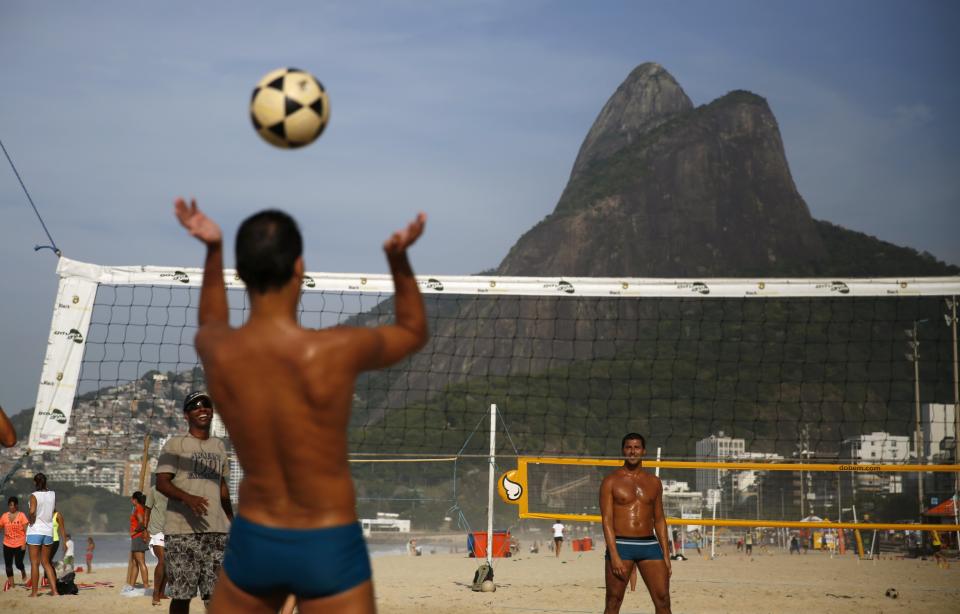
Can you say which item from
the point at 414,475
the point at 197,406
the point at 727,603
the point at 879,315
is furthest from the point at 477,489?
the point at 197,406

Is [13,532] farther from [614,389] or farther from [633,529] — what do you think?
[614,389]

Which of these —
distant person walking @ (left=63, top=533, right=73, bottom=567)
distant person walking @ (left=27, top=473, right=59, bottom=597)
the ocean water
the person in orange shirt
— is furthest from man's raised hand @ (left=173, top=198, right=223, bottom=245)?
the ocean water

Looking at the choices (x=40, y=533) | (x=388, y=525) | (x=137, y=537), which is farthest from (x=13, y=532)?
(x=388, y=525)

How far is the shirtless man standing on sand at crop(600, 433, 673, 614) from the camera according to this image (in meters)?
7.67

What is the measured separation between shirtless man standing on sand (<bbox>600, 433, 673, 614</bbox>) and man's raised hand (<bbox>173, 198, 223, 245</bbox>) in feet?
16.7

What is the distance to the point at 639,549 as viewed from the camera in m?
7.81

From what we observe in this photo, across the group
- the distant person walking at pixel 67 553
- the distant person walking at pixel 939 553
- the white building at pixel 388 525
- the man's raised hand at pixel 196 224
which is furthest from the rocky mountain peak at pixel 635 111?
the man's raised hand at pixel 196 224

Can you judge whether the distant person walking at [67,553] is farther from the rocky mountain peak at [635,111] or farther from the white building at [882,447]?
the rocky mountain peak at [635,111]

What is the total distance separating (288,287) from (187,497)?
356 cm

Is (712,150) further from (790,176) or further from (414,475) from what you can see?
(414,475)

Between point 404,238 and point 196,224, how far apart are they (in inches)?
25.7

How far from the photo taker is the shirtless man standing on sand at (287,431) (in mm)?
2838

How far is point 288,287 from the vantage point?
2.96m

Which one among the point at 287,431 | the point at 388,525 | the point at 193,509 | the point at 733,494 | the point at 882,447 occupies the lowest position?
the point at 193,509
